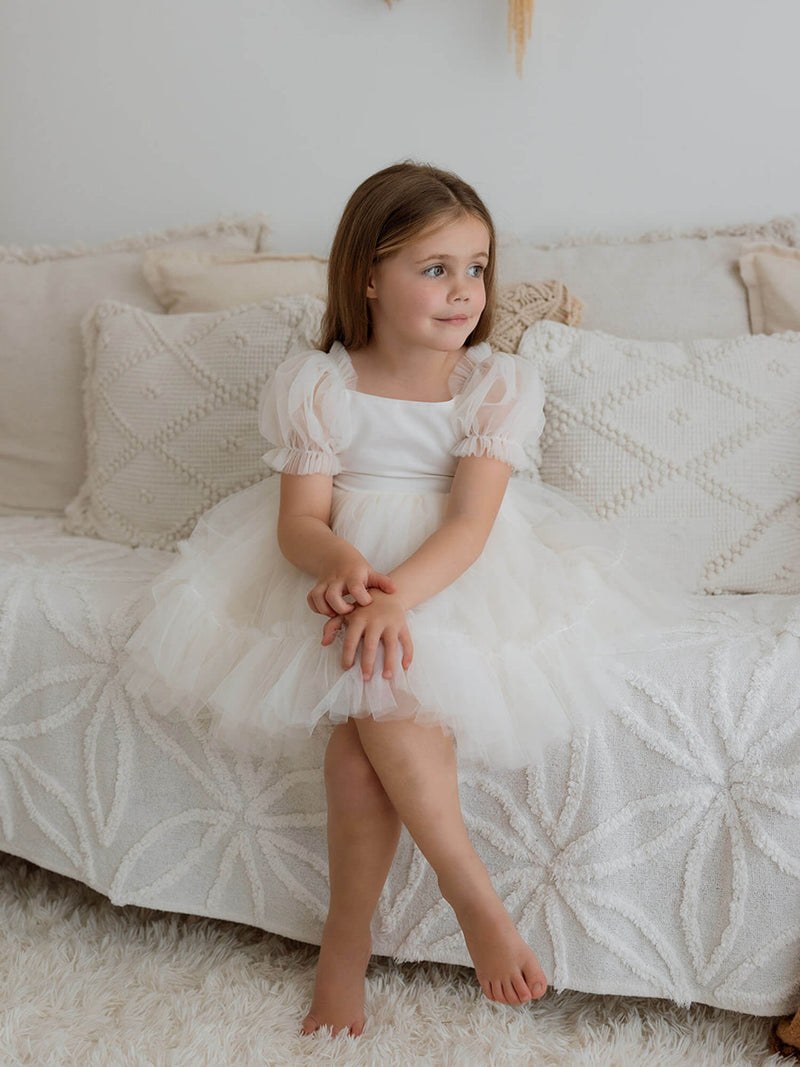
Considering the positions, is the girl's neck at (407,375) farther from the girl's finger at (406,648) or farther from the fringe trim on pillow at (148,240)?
the fringe trim on pillow at (148,240)

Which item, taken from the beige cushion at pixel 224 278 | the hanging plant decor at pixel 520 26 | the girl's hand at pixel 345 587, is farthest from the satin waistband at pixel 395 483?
the hanging plant decor at pixel 520 26

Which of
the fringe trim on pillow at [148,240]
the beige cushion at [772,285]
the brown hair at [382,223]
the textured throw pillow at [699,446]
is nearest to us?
the brown hair at [382,223]

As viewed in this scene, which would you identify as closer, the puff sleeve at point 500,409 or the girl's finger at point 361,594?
the girl's finger at point 361,594

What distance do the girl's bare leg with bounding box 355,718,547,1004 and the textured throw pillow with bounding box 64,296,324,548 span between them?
25.0 inches

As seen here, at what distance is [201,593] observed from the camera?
1.18 metres

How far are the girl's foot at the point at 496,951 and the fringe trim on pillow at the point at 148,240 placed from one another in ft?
4.42

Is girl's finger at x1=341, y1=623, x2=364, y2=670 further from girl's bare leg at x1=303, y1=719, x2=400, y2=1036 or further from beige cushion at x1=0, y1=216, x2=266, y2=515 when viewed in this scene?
beige cushion at x1=0, y1=216, x2=266, y2=515

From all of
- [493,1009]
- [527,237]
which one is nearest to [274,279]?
[527,237]

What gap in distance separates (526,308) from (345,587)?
25.1 inches

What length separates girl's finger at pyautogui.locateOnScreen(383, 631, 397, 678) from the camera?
3.26ft

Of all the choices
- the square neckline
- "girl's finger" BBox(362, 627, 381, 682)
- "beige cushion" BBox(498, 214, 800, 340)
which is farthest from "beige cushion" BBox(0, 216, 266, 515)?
"girl's finger" BBox(362, 627, 381, 682)

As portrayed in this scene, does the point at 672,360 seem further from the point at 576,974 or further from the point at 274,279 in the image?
the point at 576,974

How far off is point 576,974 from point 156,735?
55 centimetres

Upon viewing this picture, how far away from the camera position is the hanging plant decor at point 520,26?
1.76 m
